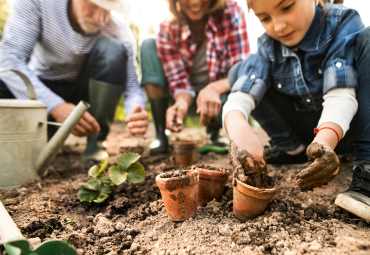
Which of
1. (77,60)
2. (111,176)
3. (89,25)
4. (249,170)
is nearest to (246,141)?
(249,170)

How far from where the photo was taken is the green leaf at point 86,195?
1.32 m

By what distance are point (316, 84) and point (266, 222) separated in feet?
3.10

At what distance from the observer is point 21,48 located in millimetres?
1903

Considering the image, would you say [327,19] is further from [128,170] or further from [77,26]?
[77,26]

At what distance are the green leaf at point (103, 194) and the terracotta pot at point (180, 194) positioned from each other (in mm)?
428

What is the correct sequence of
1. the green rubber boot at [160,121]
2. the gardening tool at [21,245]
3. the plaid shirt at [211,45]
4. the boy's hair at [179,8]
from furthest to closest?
the green rubber boot at [160,121] < the plaid shirt at [211,45] < the boy's hair at [179,8] < the gardening tool at [21,245]

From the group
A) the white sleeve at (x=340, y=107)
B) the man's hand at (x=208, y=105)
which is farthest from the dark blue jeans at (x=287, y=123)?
the white sleeve at (x=340, y=107)

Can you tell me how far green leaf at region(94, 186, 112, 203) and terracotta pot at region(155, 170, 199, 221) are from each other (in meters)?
0.43

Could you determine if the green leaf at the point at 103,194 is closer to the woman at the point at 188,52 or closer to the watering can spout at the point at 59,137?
the watering can spout at the point at 59,137

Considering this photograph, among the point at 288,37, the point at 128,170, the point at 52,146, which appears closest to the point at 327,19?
the point at 288,37

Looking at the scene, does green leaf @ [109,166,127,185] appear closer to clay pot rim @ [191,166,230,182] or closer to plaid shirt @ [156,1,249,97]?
clay pot rim @ [191,166,230,182]

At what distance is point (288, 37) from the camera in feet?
4.66

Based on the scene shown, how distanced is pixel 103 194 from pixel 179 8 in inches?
69.2

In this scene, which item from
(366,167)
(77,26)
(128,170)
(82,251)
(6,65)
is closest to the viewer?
(82,251)
